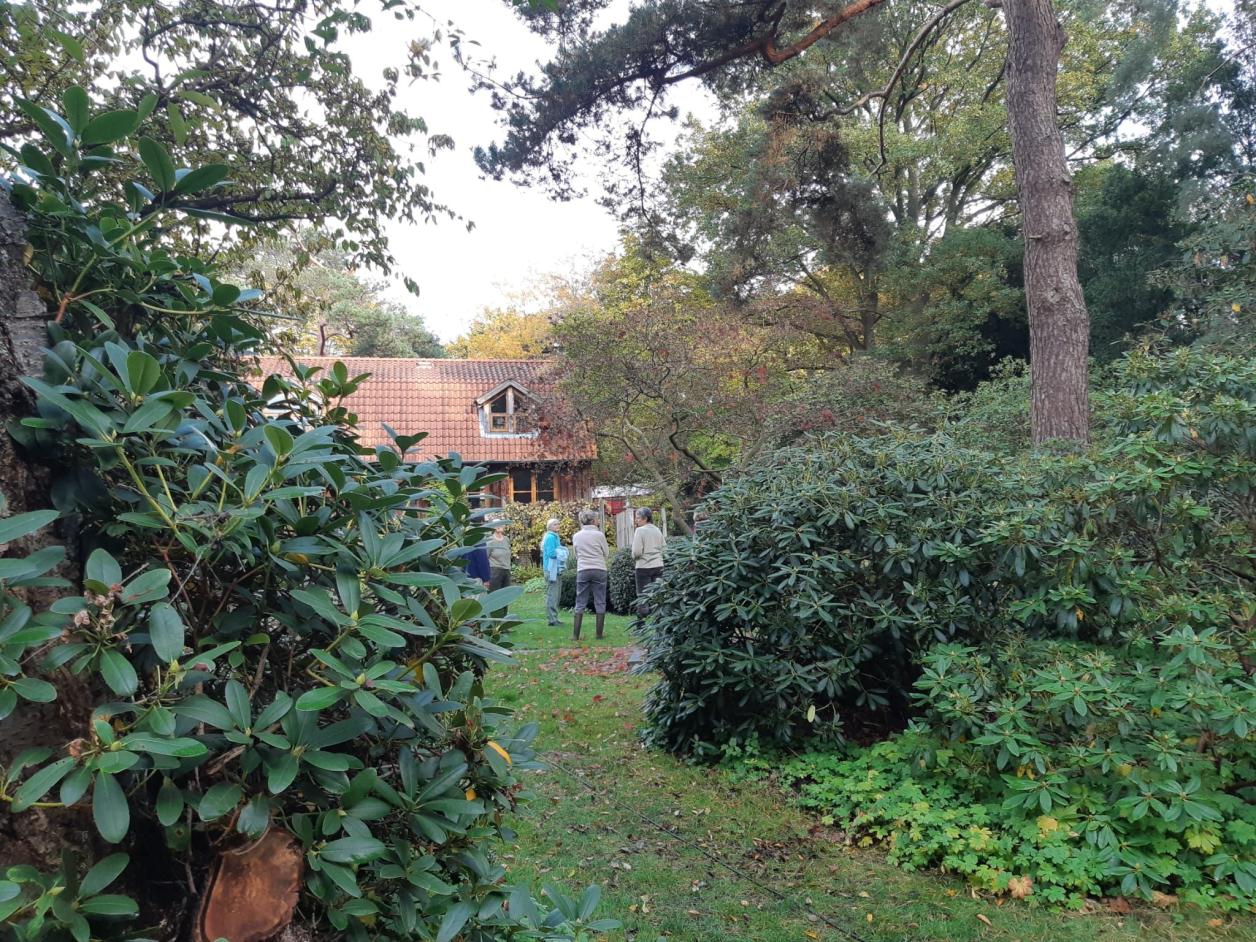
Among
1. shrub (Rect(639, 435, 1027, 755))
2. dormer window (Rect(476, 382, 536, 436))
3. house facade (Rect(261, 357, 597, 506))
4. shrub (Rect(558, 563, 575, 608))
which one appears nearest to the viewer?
shrub (Rect(639, 435, 1027, 755))

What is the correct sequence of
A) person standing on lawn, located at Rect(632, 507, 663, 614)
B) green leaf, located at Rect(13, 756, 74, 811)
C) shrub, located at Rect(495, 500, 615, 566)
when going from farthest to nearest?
shrub, located at Rect(495, 500, 615, 566), person standing on lawn, located at Rect(632, 507, 663, 614), green leaf, located at Rect(13, 756, 74, 811)

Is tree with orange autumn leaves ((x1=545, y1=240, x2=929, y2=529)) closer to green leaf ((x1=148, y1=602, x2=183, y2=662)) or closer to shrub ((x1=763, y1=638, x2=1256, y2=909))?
shrub ((x1=763, y1=638, x2=1256, y2=909))

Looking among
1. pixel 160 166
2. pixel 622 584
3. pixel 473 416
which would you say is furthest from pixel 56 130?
pixel 473 416

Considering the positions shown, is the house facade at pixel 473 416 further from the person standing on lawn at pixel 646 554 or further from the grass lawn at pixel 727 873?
the grass lawn at pixel 727 873

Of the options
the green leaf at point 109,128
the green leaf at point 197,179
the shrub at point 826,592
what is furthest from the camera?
the shrub at point 826,592

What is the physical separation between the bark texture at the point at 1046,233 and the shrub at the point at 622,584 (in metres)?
7.77

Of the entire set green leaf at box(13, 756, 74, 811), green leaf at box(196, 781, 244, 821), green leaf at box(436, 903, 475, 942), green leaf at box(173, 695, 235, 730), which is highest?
green leaf at box(173, 695, 235, 730)

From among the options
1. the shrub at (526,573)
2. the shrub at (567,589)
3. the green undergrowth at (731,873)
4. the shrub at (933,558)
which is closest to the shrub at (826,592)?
the shrub at (933,558)

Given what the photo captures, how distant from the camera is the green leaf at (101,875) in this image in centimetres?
116

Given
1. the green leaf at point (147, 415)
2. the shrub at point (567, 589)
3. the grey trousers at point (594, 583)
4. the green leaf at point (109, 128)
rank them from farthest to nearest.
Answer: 1. the shrub at point (567, 589)
2. the grey trousers at point (594, 583)
3. the green leaf at point (109, 128)
4. the green leaf at point (147, 415)

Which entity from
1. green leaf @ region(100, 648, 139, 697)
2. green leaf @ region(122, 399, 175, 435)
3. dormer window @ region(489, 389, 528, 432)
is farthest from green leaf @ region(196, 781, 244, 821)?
dormer window @ region(489, 389, 528, 432)

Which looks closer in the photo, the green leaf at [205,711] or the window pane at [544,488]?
the green leaf at [205,711]

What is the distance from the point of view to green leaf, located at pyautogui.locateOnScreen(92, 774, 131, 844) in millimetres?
1085

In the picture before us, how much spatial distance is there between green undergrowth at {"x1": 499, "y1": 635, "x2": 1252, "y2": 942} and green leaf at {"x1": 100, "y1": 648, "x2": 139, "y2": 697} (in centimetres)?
298
